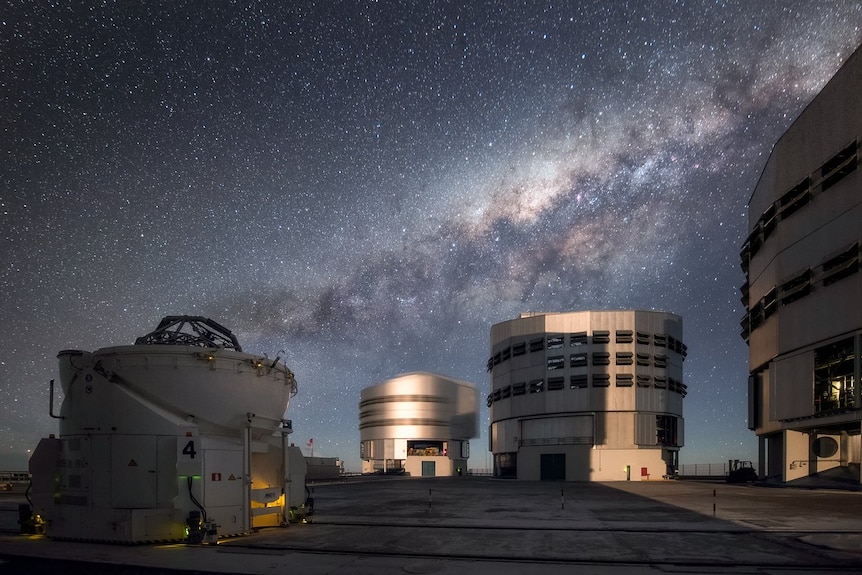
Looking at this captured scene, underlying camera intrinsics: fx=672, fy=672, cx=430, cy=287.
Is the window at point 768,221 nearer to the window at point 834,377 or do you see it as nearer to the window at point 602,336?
the window at point 834,377

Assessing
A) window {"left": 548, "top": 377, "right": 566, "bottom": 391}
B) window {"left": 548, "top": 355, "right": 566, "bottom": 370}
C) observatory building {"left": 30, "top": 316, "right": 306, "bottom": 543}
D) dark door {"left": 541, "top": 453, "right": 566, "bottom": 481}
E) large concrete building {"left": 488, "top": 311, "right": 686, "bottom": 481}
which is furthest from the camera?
window {"left": 548, "top": 355, "right": 566, "bottom": 370}

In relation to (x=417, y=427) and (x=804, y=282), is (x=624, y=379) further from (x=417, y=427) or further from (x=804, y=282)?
(x=417, y=427)

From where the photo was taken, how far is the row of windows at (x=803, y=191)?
43.3 meters

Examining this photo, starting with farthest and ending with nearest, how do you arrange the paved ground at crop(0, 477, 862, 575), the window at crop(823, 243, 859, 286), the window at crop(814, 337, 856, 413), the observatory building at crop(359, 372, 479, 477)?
the observatory building at crop(359, 372, 479, 477) < the window at crop(814, 337, 856, 413) < the window at crop(823, 243, 859, 286) < the paved ground at crop(0, 477, 862, 575)

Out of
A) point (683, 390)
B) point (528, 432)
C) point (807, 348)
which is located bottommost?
point (528, 432)

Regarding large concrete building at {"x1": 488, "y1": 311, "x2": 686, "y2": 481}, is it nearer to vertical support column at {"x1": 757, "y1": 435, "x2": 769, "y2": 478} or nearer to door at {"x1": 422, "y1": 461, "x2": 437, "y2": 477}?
vertical support column at {"x1": 757, "y1": 435, "x2": 769, "y2": 478}

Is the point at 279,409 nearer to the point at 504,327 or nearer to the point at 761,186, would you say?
the point at 761,186

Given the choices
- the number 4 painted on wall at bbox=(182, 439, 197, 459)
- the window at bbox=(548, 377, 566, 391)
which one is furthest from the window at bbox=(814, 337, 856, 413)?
the number 4 painted on wall at bbox=(182, 439, 197, 459)

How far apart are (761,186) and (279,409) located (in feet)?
173

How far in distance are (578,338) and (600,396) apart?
653cm

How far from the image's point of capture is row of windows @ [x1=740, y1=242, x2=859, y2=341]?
42.3 metres

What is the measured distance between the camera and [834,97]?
1784 inches

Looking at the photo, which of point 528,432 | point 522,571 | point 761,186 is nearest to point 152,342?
point 522,571

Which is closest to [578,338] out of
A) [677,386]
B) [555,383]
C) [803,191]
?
[555,383]
